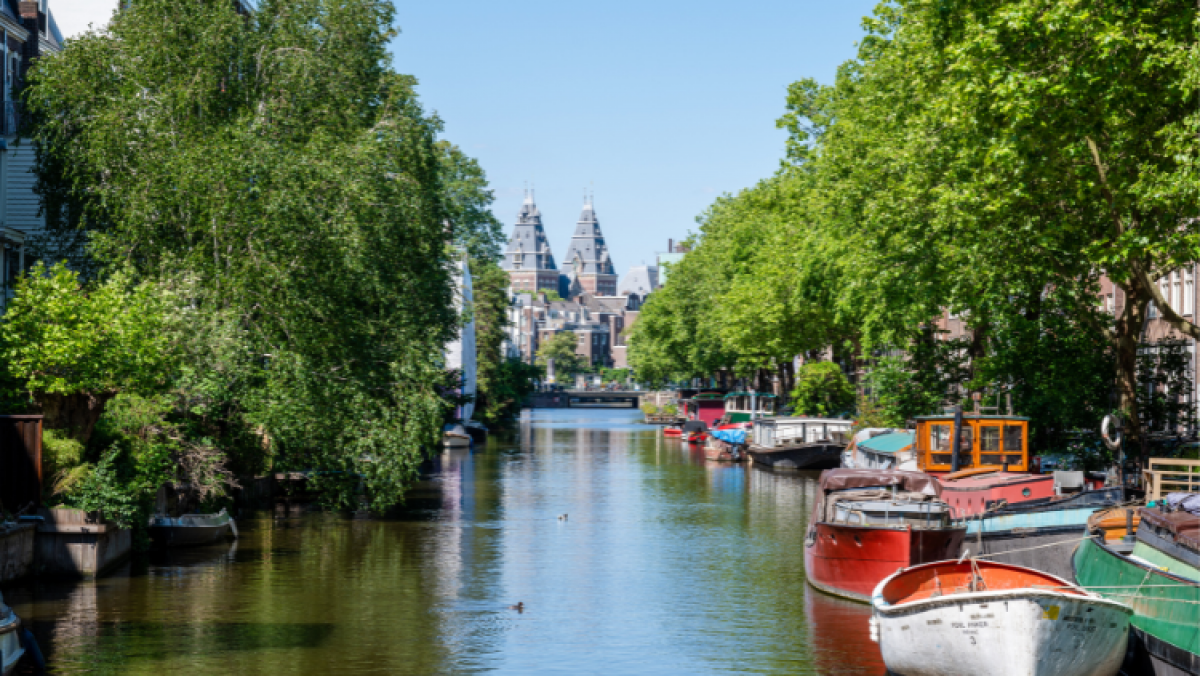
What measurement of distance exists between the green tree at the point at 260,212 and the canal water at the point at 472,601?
11.3ft

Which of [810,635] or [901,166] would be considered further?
[901,166]

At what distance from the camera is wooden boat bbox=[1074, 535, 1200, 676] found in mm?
17844

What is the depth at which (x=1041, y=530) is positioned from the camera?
26156 mm

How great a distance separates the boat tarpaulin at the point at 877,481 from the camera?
102 feet

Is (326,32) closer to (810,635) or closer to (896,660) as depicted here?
(810,635)

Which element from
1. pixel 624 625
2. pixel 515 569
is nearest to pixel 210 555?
pixel 515 569

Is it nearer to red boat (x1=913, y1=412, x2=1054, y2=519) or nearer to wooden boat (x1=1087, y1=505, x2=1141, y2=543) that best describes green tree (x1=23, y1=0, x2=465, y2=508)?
red boat (x1=913, y1=412, x2=1054, y2=519)

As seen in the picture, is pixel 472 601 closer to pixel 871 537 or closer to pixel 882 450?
pixel 871 537

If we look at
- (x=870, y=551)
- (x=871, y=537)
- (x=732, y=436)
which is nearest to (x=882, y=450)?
(x=870, y=551)

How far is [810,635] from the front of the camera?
25438mm

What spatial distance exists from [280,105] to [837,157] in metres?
20.3

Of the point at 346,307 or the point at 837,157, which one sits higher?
the point at 837,157

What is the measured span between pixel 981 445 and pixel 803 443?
2877cm

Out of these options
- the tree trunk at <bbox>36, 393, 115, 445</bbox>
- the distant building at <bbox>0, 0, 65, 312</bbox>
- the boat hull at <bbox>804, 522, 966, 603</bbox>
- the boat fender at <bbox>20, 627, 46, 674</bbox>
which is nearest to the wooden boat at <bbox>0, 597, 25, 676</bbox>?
the boat fender at <bbox>20, 627, 46, 674</bbox>
